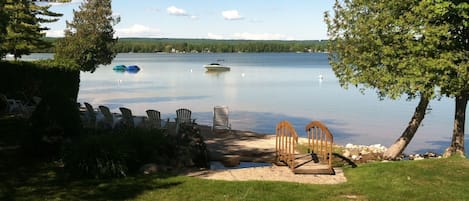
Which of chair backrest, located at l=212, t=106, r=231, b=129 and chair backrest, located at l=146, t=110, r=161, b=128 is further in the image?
chair backrest, located at l=212, t=106, r=231, b=129

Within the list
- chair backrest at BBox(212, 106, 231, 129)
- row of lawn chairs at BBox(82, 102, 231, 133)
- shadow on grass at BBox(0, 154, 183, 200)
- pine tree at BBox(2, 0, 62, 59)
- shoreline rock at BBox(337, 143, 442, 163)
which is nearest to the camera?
shadow on grass at BBox(0, 154, 183, 200)

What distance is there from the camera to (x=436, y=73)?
40.4ft

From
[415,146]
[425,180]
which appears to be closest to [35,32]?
[415,146]

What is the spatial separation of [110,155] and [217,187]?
2122 mm

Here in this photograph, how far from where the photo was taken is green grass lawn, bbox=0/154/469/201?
7.74 m

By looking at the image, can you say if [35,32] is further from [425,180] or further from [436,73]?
[425,180]

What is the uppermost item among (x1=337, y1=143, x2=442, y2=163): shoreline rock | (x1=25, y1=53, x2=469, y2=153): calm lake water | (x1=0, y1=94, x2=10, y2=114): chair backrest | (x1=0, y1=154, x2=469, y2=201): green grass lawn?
(x1=0, y1=94, x2=10, y2=114): chair backrest

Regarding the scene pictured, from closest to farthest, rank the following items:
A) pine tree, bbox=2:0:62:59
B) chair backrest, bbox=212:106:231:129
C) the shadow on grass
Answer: the shadow on grass → chair backrest, bbox=212:106:231:129 → pine tree, bbox=2:0:62:59

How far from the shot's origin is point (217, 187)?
836cm

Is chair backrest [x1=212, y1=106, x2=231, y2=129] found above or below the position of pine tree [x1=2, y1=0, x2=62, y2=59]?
below

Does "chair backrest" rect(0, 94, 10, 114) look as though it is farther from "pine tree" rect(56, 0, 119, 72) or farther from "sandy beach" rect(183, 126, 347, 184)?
"pine tree" rect(56, 0, 119, 72)

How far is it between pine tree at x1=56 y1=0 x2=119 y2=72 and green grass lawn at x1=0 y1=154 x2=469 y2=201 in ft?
106

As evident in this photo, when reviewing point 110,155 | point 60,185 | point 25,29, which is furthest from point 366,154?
point 25,29

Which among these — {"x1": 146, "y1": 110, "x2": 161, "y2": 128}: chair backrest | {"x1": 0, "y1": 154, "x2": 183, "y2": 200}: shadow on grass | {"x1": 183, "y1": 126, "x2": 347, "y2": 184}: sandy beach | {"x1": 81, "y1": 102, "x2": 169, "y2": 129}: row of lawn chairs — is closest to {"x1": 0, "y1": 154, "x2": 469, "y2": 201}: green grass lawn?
{"x1": 0, "y1": 154, "x2": 183, "y2": 200}: shadow on grass
